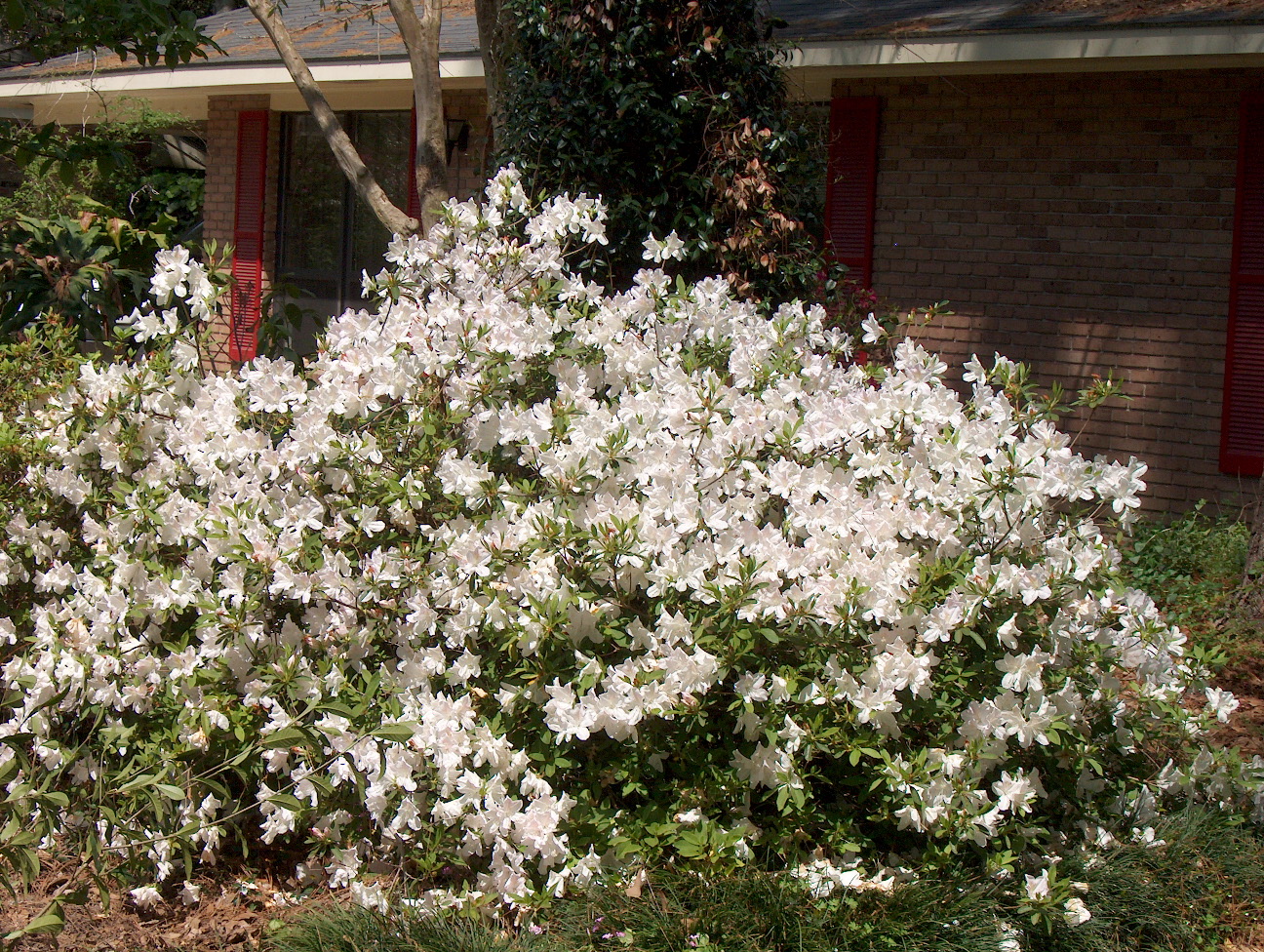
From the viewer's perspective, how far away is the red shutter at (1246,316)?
6.87 meters

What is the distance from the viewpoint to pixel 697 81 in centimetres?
525

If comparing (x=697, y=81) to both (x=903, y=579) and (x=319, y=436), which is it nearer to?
(x=319, y=436)

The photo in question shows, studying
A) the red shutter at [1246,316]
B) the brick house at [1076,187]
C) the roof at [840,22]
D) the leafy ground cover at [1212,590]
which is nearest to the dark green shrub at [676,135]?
the roof at [840,22]

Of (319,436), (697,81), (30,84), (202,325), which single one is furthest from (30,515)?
(30,84)

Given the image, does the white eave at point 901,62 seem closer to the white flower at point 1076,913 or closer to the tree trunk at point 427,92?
the tree trunk at point 427,92

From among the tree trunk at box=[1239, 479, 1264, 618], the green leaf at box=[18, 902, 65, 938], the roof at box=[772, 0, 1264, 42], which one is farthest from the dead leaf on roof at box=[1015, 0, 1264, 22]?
the green leaf at box=[18, 902, 65, 938]

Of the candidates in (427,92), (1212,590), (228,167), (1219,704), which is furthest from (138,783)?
(228,167)

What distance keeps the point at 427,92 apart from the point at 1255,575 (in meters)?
4.60

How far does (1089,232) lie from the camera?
24.1 feet

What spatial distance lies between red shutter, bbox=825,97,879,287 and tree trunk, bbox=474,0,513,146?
9.17ft

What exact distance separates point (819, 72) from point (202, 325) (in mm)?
5278

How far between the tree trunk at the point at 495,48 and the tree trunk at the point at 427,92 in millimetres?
253

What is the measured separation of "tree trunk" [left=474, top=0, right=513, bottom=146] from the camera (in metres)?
5.96

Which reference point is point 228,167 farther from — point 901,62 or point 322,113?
point 901,62
